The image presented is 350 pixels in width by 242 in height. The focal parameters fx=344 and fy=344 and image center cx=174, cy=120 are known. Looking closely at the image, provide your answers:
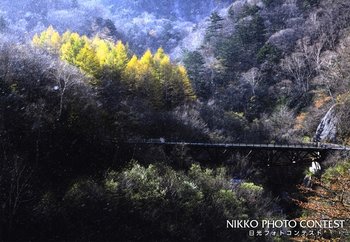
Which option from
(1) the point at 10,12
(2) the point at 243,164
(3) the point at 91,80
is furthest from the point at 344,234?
(1) the point at 10,12

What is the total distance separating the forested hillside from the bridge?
59 cm

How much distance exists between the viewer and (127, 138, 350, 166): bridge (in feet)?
104

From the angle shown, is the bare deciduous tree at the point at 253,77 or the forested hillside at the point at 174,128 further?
the bare deciduous tree at the point at 253,77

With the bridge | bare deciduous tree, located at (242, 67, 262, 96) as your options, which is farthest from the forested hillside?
the bridge

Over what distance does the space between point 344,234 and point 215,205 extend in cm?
800

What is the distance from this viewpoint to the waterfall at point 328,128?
117ft

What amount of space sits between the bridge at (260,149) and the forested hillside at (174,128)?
0.59 metres

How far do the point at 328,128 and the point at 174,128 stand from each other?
670 inches

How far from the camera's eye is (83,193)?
17688 millimetres

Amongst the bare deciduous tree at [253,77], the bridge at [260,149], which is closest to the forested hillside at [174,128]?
the bare deciduous tree at [253,77]

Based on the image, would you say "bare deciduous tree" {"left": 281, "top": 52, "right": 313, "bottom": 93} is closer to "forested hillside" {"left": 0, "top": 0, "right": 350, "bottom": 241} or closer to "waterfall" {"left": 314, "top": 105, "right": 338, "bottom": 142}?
"forested hillside" {"left": 0, "top": 0, "right": 350, "bottom": 241}

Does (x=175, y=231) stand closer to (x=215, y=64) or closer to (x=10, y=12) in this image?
(x=215, y=64)

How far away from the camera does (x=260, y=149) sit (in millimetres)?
33406

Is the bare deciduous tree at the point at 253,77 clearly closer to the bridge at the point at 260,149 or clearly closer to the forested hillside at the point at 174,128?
the forested hillside at the point at 174,128
